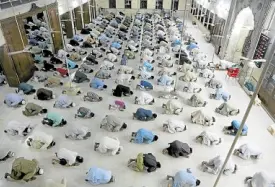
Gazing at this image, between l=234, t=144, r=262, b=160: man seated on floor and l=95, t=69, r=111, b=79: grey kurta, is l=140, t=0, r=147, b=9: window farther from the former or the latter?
l=234, t=144, r=262, b=160: man seated on floor

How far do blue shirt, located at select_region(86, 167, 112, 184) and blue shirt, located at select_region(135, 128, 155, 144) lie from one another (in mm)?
1727

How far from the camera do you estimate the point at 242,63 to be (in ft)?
38.7

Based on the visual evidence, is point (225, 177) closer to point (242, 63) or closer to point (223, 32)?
point (242, 63)

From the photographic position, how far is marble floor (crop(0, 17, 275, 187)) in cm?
645

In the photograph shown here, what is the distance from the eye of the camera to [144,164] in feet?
21.7

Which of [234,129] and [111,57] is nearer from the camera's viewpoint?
[234,129]

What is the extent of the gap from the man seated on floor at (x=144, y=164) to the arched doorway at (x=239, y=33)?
836 cm

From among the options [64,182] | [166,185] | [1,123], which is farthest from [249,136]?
[1,123]

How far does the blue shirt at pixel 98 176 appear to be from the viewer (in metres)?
6.09

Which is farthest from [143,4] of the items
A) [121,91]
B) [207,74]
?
[121,91]

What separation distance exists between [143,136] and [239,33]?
343 inches

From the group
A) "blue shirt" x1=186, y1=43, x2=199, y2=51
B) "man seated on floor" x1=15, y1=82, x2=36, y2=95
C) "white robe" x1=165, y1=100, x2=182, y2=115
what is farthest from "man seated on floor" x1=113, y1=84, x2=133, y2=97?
"blue shirt" x1=186, y1=43, x2=199, y2=51

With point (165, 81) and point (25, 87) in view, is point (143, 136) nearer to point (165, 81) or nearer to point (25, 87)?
point (165, 81)

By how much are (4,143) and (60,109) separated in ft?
7.70
